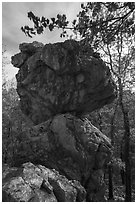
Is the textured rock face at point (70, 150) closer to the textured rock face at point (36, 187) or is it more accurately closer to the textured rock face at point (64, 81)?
the textured rock face at point (64, 81)

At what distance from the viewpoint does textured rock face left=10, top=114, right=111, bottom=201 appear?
11891mm

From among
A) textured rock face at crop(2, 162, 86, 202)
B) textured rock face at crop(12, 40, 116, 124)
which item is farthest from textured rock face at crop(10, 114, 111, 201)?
textured rock face at crop(2, 162, 86, 202)

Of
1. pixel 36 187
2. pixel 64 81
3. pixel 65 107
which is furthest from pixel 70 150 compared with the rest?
pixel 36 187

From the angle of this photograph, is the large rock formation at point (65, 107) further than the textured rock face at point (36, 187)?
Yes

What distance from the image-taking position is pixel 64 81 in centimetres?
1411

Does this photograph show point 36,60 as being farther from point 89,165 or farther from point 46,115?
point 89,165

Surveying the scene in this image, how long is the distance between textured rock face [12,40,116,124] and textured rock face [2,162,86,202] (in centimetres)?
608

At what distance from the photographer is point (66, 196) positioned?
7.65m

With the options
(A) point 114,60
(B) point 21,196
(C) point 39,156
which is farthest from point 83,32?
(A) point 114,60

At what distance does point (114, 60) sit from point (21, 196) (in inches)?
675

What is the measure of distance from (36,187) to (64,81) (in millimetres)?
8344

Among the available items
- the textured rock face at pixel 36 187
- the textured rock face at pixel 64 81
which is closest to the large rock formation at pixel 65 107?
the textured rock face at pixel 64 81

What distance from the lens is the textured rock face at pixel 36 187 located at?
643cm

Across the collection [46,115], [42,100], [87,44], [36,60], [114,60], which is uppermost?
[114,60]
